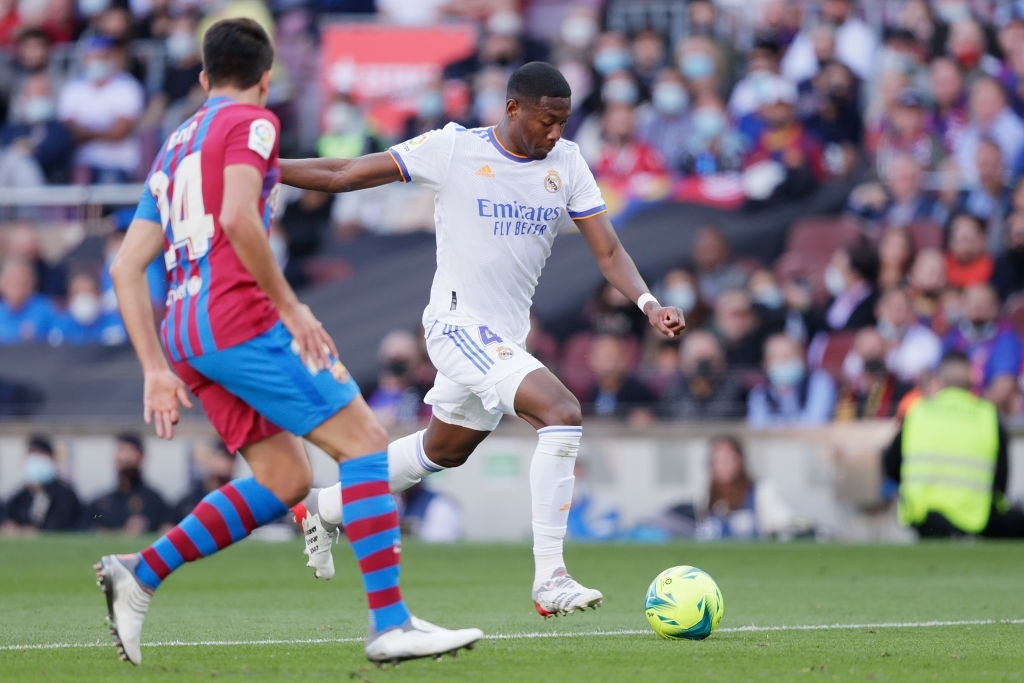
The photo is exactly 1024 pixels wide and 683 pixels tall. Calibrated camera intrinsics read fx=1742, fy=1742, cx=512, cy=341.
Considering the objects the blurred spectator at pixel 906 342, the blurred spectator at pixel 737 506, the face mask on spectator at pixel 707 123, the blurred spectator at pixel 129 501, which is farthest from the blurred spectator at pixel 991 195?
the blurred spectator at pixel 129 501

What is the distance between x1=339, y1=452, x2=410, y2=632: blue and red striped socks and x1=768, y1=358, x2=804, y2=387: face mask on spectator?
9418 millimetres

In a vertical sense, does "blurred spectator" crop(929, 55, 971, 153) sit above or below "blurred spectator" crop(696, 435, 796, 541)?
above

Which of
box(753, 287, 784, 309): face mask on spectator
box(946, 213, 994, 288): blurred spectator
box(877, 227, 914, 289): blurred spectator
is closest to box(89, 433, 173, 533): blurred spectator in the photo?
box(753, 287, 784, 309): face mask on spectator

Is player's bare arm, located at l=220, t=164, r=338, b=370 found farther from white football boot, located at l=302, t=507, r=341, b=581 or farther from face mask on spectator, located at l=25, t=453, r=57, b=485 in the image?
face mask on spectator, located at l=25, t=453, r=57, b=485

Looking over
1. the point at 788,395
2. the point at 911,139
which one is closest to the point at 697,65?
A: the point at 911,139

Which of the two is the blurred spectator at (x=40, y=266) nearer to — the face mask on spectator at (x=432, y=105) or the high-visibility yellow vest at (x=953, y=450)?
the face mask on spectator at (x=432, y=105)

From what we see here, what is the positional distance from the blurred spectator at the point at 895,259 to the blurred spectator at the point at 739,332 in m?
1.18

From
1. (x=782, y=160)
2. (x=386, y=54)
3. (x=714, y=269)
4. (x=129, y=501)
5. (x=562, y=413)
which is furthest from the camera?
(x=386, y=54)

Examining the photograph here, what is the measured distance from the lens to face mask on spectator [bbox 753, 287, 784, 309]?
624 inches

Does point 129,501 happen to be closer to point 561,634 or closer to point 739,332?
point 739,332

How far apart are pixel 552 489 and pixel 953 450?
22.9ft

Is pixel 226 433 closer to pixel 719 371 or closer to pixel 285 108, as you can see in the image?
pixel 719 371

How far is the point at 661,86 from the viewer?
1841cm

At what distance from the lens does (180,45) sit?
72.2ft
